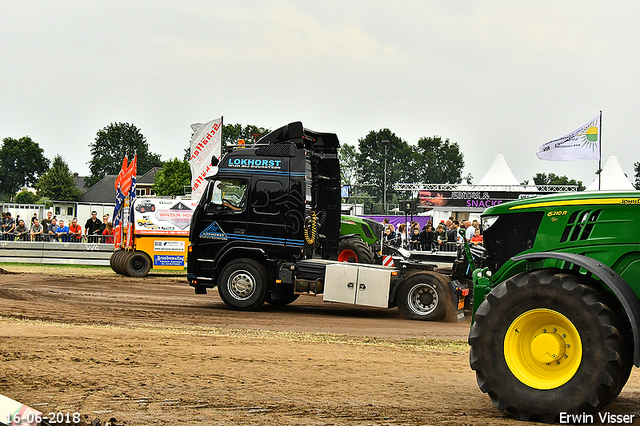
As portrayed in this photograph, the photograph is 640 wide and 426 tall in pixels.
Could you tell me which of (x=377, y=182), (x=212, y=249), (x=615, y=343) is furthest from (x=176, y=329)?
(x=377, y=182)

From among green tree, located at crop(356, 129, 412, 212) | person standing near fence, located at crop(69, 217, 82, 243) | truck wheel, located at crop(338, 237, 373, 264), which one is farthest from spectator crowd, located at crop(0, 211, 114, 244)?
green tree, located at crop(356, 129, 412, 212)

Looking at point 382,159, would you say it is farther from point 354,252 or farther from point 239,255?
point 239,255

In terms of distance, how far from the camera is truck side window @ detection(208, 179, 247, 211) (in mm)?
13133

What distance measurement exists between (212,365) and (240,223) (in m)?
6.34

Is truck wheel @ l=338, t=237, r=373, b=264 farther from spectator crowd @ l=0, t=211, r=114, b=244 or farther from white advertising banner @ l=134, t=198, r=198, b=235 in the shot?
spectator crowd @ l=0, t=211, r=114, b=244

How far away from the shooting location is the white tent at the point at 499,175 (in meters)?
51.0

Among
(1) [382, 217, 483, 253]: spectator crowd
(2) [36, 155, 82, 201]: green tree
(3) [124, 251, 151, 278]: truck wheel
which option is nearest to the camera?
(1) [382, 217, 483, 253]: spectator crowd

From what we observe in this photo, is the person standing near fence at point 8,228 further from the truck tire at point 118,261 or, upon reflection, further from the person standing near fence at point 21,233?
the truck tire at point 118,261

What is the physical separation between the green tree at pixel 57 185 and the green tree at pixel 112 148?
21342 millimetres

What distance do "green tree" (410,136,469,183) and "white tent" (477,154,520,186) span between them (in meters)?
50.7

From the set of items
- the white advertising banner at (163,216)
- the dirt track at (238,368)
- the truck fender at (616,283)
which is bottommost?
the dirt track at (238,368)

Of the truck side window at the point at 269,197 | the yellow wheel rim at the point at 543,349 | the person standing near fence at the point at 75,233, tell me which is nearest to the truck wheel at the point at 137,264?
the person standing near fence at the point at 75,233

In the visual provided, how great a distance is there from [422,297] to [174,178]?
71.8 m

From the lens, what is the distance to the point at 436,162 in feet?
342
